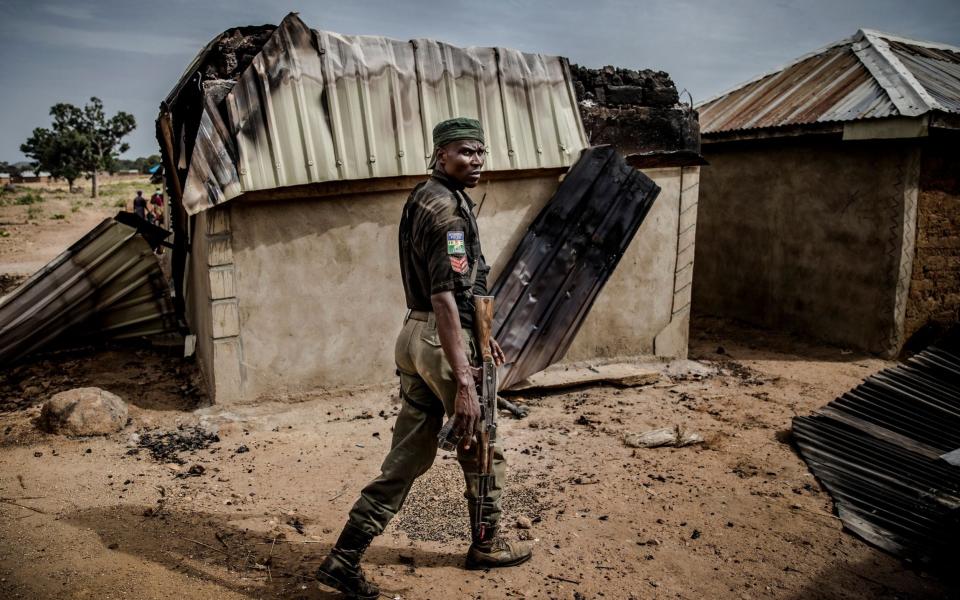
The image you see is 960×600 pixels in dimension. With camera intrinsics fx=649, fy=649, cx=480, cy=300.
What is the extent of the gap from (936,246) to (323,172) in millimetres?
6755

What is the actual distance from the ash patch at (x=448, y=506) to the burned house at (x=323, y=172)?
70.7 inches

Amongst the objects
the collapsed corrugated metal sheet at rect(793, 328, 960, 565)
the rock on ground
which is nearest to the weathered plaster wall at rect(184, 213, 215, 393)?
the rock on ground

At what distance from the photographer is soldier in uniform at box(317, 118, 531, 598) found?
9.21ft

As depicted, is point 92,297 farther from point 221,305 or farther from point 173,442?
point 173,442

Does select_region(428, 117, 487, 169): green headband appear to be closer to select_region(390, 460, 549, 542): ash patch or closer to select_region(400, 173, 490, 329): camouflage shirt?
select_region(400, 173, 490, 329): camouflage shirt

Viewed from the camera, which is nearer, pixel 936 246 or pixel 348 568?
pixel 348 568

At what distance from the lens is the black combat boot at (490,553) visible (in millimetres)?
3246

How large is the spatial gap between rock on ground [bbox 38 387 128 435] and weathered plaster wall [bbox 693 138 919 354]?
308 inches

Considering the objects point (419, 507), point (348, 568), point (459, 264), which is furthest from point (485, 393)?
point (419, 507)

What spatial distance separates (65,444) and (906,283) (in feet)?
27.2

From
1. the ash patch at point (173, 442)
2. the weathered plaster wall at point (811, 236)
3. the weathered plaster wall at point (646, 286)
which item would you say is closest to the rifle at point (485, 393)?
the ash patch at point (173, 442)

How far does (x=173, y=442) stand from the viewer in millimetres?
4871

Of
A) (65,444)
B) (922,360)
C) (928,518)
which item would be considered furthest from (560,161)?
(65,444)

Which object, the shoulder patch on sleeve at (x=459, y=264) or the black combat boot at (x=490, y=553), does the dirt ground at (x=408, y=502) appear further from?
the shoulder patch on sleeve at (x=459, y=264)
